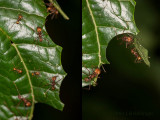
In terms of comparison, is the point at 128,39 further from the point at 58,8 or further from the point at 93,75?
the point at 58,8

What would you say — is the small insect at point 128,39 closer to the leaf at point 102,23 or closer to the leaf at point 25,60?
the leaf at point 102,23

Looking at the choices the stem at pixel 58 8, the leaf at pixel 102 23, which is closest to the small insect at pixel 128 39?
the leaf at pixel 102 23

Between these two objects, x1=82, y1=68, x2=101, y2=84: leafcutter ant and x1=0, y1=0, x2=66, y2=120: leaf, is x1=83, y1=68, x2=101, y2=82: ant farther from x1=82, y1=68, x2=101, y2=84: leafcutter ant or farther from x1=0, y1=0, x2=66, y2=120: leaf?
x1=0, y1=0, x2=66, y2=120: leaf

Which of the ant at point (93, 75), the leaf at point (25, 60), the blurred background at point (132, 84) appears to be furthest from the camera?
the blurred background at point (132, 84)

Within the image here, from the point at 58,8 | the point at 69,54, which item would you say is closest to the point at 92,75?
the point at 69,54

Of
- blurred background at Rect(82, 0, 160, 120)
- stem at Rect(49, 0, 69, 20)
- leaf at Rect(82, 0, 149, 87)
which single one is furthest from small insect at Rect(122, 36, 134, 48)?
stem at Rect(49, 0, 69, 20)

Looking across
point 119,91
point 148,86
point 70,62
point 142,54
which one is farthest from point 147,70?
point 70,62
